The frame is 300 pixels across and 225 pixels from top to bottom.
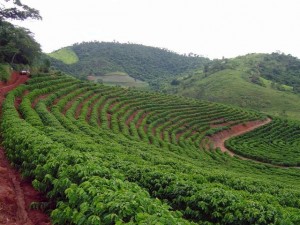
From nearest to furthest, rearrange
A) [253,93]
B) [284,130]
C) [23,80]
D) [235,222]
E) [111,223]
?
[111,223]
[235,222]
[23,80]
[284,130]
[253,93]

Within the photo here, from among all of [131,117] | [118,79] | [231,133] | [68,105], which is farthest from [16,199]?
[118,79]

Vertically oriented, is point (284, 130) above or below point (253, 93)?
below

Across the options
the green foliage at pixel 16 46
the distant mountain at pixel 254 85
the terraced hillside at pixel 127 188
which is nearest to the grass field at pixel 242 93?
the distant mountain at pixel 254 85

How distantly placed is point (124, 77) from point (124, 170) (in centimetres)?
13526

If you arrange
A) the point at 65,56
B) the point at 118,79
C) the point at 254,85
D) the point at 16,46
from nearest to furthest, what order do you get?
the point at 16,46 < the point at 254,85 < the point at 118,79 < the point at 65,56

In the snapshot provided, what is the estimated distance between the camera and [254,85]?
11550 centimetres

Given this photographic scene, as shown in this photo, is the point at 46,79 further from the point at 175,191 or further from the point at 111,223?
the point at 111,223

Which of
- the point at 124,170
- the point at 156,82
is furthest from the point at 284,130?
the point at 156,82

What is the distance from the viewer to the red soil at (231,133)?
52575 mm

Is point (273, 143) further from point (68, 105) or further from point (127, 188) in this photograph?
point (127, 188)

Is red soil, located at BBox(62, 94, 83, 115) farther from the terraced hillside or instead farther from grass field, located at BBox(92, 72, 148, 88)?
grass field, located at BBox(92, 72, 148, 88)

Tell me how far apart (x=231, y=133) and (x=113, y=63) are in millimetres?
117666

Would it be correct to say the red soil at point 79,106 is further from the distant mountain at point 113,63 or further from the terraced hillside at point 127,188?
the distant mountain at point 113,63

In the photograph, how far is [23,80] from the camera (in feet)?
150
